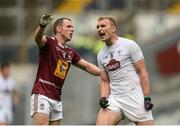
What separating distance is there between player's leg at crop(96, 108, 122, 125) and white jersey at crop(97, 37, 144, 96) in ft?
1.02

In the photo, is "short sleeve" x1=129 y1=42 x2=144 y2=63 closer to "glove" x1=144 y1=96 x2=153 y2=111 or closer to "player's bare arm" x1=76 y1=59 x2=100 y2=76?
"glove" x1=144 y1=96 x2=153 y2=111

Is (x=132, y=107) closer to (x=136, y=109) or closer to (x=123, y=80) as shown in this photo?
(x=136, y=109)

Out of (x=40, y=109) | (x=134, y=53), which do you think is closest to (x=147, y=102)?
(x=134, y=53)

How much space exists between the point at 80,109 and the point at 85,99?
34cm

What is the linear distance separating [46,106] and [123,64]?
1274 mm

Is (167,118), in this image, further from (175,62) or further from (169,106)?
(175,62)

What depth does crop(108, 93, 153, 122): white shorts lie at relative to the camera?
1103cm

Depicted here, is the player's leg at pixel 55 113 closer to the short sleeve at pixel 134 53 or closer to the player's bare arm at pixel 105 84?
the player's bare arm at pixel 105 84

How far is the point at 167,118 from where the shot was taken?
65.3 ft

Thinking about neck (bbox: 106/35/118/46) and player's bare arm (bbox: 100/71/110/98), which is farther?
player's bare arm (bbox: 100/71/110/98)

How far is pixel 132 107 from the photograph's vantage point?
1108cm

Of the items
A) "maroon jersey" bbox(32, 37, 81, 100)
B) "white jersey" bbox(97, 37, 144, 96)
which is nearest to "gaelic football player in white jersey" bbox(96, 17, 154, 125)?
"white jersey" bbox(97, 37, 144, 96)

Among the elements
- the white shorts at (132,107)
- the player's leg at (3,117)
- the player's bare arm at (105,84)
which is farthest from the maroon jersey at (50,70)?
the player's leg at (3,117)

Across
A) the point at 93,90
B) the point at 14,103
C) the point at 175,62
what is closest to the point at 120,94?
the point at 14,103
